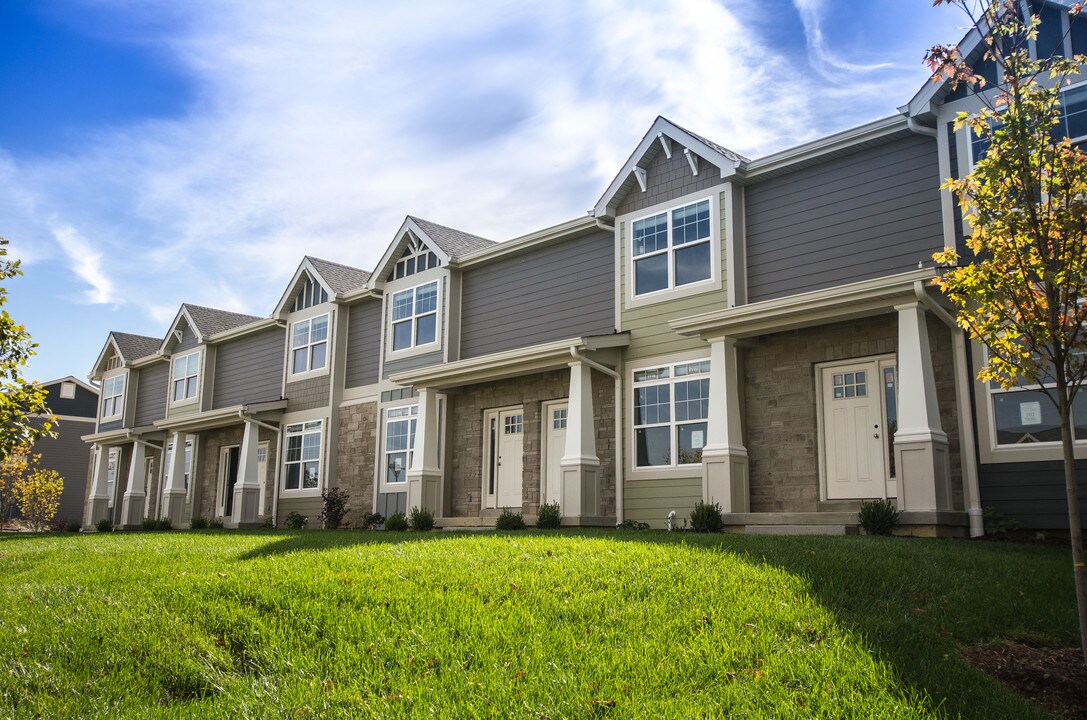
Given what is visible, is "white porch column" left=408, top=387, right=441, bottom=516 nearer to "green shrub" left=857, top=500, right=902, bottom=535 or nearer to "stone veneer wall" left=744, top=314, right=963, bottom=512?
"stone veneer wall" left=744, top=314, right=963, bottom=512

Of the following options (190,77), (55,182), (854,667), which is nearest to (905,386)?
(854,667)

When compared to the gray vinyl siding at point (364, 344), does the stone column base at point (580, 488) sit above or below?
below

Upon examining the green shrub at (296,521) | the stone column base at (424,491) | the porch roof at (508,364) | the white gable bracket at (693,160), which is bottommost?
the green shrub at (296,521)

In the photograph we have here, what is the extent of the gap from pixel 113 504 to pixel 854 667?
31339mm

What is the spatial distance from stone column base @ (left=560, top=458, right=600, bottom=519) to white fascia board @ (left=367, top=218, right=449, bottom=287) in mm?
7073

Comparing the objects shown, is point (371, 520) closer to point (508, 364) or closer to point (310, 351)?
point (508, 364)

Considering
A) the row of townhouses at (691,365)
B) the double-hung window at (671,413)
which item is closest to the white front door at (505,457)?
the row of townhouses at (691,365)

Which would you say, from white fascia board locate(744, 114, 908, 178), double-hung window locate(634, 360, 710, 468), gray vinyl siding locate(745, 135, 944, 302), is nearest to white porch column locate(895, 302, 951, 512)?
gray vinyl siding locate(745, 135, 944, 302)

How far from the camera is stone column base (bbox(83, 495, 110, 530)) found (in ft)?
101

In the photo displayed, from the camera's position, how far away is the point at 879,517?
37.8 feet

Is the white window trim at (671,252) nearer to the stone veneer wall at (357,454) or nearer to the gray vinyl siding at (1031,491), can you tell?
the gray vinyl siding at (1031,491)

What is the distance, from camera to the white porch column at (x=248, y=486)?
2331 centimetres

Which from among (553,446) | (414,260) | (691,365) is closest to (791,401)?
(691,365)

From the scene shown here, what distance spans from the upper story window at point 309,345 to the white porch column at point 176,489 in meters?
5.42
